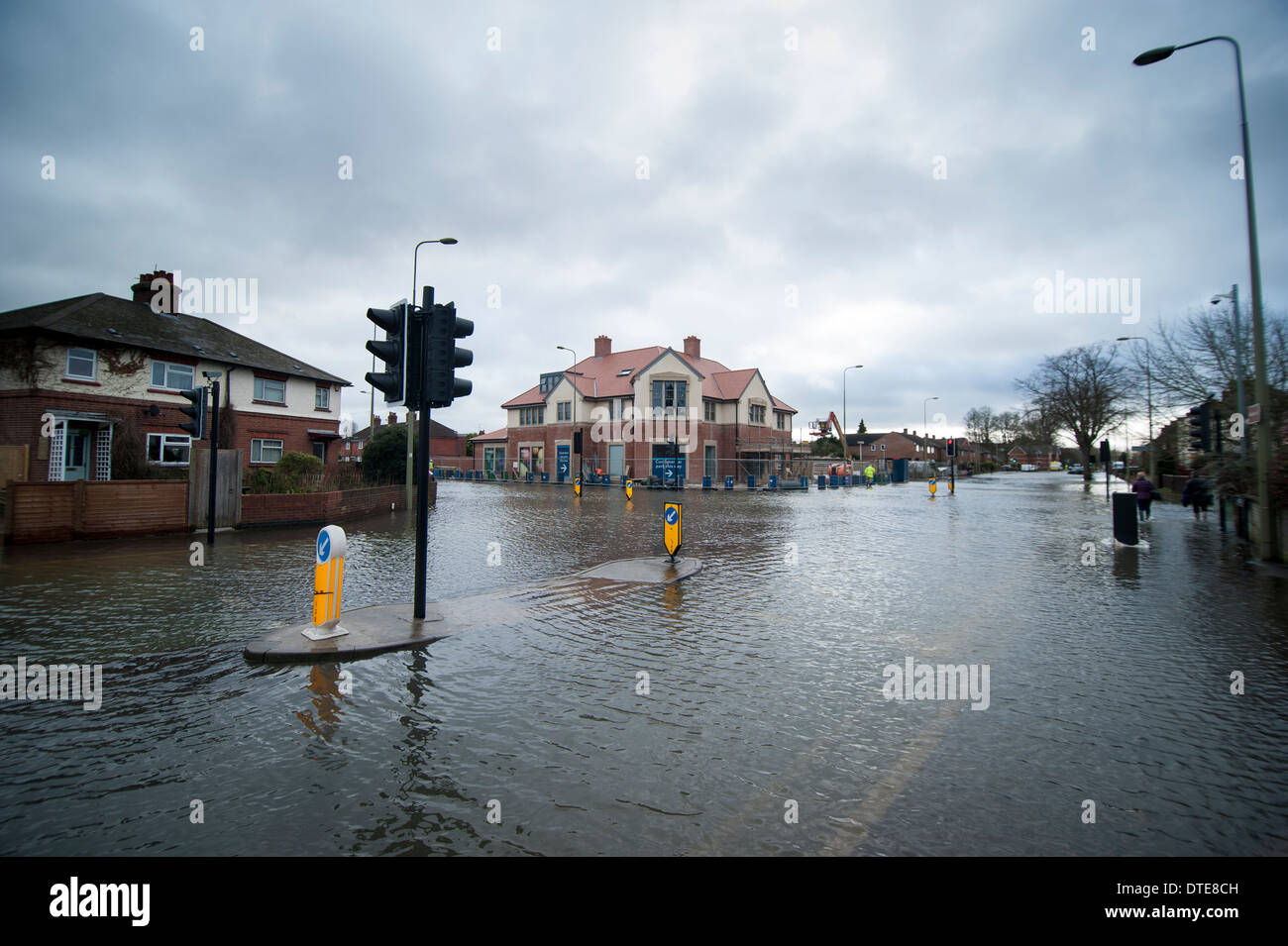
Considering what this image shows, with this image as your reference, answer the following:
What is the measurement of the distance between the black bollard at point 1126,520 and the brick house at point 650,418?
31.0m

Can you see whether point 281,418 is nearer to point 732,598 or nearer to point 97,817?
point 732,598

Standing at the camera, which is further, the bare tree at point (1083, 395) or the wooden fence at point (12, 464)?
the bare tree at point (1083, 395)

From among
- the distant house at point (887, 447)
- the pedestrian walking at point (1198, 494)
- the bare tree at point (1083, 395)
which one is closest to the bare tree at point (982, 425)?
the distant house at point (887, 447)

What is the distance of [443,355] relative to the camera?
283 inches

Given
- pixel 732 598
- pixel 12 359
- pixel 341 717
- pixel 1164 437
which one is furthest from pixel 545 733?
pixel 1164 437

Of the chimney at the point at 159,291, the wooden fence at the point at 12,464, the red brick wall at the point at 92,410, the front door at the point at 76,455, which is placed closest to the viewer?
the wooden fence at the point at 12,464

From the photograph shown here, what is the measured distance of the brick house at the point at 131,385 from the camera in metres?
20.2

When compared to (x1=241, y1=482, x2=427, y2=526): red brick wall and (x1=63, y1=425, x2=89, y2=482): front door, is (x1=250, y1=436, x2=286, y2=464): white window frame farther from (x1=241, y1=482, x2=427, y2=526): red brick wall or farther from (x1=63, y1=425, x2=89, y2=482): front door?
(x1=241, y1=482, x2=427, y2=526): red brick wall

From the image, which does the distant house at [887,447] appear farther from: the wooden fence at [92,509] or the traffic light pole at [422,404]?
the traffic light pole at [422,404]

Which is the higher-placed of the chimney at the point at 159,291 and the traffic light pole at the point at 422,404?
the chimney at the point at 159,291

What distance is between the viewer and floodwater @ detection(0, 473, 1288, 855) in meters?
3.17

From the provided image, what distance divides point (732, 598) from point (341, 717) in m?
5.33

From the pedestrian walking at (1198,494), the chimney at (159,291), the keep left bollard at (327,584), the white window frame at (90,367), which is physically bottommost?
the keep left bollard at (327,584)

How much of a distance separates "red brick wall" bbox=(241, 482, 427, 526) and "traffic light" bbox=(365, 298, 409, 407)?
12.0 m
